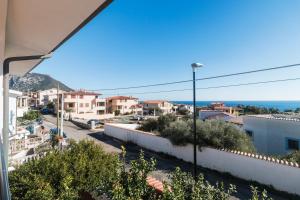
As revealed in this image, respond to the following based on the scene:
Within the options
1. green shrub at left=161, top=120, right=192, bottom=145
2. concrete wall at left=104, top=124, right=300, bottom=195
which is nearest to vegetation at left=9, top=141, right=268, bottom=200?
concrete wall at left=104, top=124, right=300, bottom=195

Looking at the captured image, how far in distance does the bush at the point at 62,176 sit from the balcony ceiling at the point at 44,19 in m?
2.55

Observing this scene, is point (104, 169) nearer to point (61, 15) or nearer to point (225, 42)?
point (61, 15)

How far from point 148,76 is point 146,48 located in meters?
11.1

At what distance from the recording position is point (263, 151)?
16.7 metres

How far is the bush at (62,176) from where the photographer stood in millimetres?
4109

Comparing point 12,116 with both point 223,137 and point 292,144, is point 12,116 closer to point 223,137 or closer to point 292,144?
point 223,137

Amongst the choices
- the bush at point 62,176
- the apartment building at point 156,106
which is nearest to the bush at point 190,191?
the bush at point 62,176

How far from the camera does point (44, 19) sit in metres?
2.07

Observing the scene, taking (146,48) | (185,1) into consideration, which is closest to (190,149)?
(185,1)

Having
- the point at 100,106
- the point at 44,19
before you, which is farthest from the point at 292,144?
the point at 100,106

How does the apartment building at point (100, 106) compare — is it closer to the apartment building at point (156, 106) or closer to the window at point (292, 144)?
the apartment building at point (156, 106)

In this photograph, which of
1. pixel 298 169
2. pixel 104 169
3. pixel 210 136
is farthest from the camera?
pixel 210 136

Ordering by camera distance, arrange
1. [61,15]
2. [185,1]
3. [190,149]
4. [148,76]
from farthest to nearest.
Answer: [148,76], [190,149], [185,1], [61,15]

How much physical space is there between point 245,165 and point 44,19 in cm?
1102
